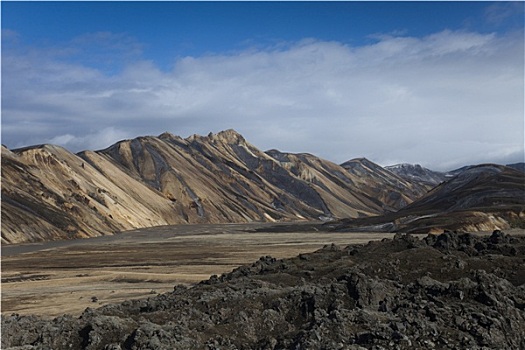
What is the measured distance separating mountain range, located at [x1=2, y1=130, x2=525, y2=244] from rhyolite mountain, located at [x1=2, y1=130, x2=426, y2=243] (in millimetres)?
265

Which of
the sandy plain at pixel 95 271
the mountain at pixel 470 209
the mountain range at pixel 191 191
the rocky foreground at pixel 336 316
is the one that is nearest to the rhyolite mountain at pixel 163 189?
the mountain range at pixel 191 191

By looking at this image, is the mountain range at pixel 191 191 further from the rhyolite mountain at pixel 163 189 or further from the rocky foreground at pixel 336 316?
the rocky foreground at pixel 336 316

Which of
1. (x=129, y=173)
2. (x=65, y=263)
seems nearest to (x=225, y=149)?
(x=129, y=173)

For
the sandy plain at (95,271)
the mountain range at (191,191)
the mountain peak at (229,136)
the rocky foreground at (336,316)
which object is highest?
the mountain peak at (229,136)

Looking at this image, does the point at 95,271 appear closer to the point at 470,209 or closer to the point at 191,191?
the point at 470,209

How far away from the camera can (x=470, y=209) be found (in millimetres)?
77000

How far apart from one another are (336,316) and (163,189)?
4459 inches

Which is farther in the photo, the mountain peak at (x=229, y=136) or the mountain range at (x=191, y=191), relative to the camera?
the mountain peak at (x=229, y=136)

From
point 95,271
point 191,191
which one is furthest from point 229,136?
point 95,271

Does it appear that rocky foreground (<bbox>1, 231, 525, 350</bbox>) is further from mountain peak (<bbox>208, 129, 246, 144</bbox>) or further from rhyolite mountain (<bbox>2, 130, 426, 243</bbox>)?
mountain peak (<bbox>208, 129, 246, 144</bbox>)

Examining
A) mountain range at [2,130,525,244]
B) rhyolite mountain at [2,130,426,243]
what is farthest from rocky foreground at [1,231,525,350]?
rhyolite mountain at [2,130,426,243]

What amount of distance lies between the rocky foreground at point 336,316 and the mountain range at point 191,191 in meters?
54.5

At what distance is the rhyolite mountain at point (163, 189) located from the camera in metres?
75.1

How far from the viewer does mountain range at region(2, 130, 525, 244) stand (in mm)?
74281
